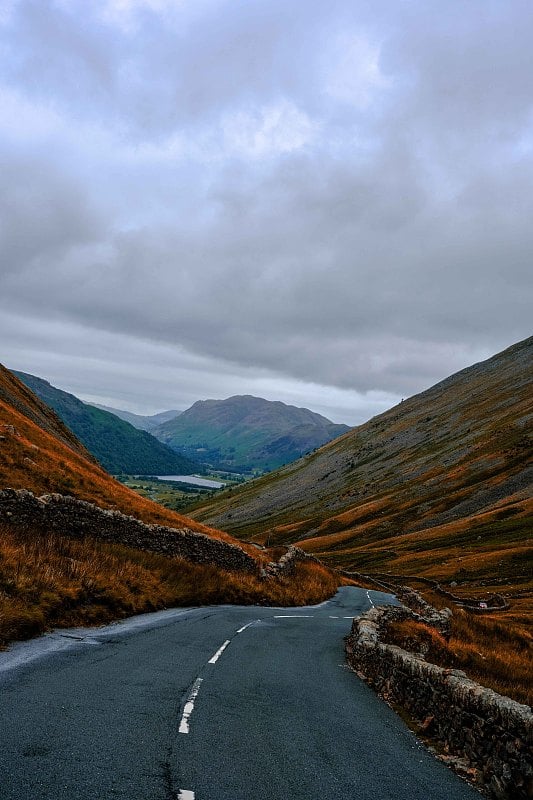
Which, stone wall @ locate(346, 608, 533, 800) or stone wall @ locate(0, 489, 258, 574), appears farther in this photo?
stone wall @ locate(0, 489, 258, 574)

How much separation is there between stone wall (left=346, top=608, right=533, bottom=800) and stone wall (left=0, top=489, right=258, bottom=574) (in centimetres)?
1734

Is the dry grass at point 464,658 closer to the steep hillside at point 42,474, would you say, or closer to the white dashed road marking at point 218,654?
→ the white dashed road marking at point 218,654

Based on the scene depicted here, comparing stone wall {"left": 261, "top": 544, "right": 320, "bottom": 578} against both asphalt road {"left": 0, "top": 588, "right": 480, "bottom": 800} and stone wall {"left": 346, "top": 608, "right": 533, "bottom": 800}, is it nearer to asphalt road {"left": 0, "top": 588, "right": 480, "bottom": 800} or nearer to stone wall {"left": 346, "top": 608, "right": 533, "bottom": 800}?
asphalt road {"left": 0, "top": 588, "right": 480, "bottom": 800}

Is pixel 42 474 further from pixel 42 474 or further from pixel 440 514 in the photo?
pixel 440 514

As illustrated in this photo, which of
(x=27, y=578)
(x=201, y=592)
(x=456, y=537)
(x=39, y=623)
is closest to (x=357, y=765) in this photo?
(x=39, y=623)

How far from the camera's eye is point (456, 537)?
111000mm

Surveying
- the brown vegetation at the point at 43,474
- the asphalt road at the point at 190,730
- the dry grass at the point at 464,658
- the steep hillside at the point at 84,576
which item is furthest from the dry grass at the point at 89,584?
the dry grass at the point at 464,658

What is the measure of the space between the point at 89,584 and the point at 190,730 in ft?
36.4

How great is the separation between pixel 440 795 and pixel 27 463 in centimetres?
3471

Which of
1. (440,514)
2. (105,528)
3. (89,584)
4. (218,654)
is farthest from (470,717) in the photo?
(440,514)

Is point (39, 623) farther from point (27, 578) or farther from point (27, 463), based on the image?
point (27, 463)

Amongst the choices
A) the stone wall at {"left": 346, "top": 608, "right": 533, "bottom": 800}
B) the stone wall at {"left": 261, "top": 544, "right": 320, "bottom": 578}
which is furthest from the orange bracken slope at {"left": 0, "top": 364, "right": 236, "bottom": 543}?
the stone wall at {"left": 346, "top": 608, "right": 533, "bottom": 800}

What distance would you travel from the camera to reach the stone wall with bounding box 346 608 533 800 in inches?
327

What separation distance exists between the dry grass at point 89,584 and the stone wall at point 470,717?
32.8 ft
